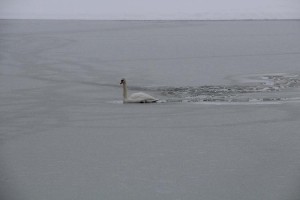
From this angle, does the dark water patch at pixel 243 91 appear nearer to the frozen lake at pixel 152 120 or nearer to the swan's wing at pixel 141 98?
the frozen lake at pixel 152 120

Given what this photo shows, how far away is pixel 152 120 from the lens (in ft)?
18.7

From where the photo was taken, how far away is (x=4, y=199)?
3.44 m

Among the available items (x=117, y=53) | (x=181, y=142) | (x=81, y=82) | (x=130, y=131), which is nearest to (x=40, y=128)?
(x=130, y=131)

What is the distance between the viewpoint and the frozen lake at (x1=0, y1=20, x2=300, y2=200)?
3704 mm

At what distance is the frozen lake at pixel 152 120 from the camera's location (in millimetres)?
3704
